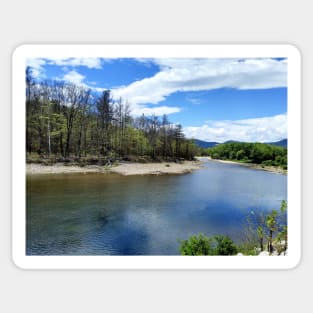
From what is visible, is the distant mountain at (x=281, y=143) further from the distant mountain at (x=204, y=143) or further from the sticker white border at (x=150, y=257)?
the distant mountain at (x=204, y=143)

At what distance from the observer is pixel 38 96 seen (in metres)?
2.53

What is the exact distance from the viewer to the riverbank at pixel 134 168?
11.0 ft

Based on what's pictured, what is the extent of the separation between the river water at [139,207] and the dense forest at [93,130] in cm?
31

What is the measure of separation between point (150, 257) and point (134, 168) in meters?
1.63

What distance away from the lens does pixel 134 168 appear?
3.57 meters
